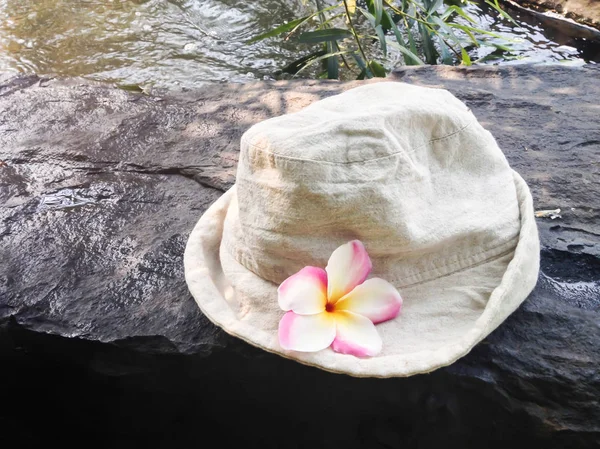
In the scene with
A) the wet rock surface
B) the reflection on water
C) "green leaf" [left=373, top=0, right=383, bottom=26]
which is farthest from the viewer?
the reflection on water

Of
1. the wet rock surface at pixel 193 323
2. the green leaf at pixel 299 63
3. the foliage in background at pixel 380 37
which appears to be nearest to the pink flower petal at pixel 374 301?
the wet rock surface at pixel 193 323

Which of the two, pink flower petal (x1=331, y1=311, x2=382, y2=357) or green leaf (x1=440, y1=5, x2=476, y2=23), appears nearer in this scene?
pink flower petal (x1=331, y1=311, x2=382, y2=357)

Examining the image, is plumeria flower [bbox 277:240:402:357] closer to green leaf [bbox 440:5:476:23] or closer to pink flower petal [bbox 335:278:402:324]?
pink flower petal [bbox 335:278:402:324]

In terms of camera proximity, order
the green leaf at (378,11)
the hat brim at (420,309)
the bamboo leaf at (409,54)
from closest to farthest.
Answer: the hat brim at (420,309) → the green leaf at (378,11) → the bamboo leaf at (409,54)

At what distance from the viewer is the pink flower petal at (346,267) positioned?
3.77 feet

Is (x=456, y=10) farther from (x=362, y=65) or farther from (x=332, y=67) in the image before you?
(x=332, y=67)

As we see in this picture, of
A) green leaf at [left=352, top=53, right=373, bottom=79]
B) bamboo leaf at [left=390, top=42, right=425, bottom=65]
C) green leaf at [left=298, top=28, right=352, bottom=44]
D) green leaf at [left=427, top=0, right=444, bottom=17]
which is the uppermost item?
green leaf at [left=427, top=0, right=444, bottom=17]

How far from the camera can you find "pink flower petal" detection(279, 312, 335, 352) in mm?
1121

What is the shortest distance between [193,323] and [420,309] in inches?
23.3

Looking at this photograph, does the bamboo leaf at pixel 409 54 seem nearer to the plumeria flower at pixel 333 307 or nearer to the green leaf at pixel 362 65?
the green leaf at pixel 362 65

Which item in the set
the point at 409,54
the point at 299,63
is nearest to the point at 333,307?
the point at 409,54

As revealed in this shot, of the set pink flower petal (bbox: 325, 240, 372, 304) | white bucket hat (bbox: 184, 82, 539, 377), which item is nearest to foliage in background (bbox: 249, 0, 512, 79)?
white bucket hat (bbox: 184, 82, 539, 377)

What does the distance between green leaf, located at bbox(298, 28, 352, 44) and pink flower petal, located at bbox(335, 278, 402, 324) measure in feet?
6.76

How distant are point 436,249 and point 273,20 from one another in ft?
11.7
